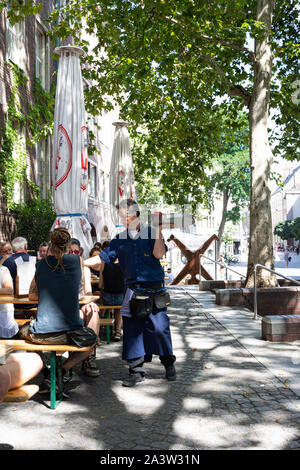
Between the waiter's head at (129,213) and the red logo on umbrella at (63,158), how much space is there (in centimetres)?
353

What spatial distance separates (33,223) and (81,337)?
31.9 feet

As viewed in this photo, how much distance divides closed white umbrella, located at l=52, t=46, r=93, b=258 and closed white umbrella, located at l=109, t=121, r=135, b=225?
5.13 m

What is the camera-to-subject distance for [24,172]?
14.5 meters

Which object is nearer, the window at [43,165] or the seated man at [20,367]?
the seated man at [20,367]

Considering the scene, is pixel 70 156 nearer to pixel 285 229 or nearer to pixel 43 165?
pixel 43 165

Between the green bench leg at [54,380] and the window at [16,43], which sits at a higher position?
the window at [16,43]

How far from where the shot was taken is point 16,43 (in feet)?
48.1

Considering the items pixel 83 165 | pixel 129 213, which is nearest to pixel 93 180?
pixel 83 165

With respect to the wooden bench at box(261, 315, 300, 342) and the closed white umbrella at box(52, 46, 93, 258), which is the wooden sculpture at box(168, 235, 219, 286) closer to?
the closed white umbrella at box(52, 46, 93, 258)

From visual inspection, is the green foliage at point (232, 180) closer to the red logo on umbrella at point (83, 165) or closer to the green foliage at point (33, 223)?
the green foliage at point (33, 223)

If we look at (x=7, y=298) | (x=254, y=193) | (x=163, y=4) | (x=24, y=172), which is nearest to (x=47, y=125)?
(x=24, y=172)

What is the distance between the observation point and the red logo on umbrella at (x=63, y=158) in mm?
9125

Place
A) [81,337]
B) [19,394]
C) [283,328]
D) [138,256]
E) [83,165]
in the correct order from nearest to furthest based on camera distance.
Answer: [19,394] → [81,337] → [138,256] → [283,328] → [83,165]

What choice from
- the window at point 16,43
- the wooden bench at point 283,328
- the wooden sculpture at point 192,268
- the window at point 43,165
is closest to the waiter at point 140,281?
the wooden bench at point 283,328
